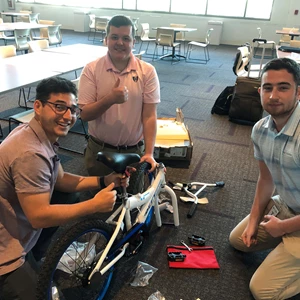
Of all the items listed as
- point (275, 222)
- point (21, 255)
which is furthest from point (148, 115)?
point (21, 255)

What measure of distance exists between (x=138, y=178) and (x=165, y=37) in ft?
19.5

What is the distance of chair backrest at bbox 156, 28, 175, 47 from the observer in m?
6.89

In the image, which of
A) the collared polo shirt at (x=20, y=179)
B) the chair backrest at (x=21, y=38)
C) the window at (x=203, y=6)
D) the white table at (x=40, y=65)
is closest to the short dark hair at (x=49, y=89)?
the collared polo shirt at (x=20, y=179)

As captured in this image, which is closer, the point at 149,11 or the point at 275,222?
the point at 275,222

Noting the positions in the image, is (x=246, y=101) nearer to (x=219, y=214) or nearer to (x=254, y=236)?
(x=219, y=214)

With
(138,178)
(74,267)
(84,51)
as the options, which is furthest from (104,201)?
(84,51)

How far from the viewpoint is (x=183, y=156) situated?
2.91 meters

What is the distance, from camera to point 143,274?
5.70 ft

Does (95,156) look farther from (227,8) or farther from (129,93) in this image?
(227,8)

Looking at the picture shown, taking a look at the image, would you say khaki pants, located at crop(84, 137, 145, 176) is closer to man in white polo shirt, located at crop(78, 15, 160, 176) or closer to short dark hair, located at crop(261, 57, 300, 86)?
man in white polo shirt, located at crop(78, 15, 160, 176)

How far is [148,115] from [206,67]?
532 centimetres

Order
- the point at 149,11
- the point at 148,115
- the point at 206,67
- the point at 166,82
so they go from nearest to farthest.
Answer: the point at 148,115
the point at 166,82
the point at 206,67
the point at 149,11

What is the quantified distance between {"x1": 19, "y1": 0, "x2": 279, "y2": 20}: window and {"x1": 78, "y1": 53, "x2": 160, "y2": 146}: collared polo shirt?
9.06m

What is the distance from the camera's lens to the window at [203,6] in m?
9.48
